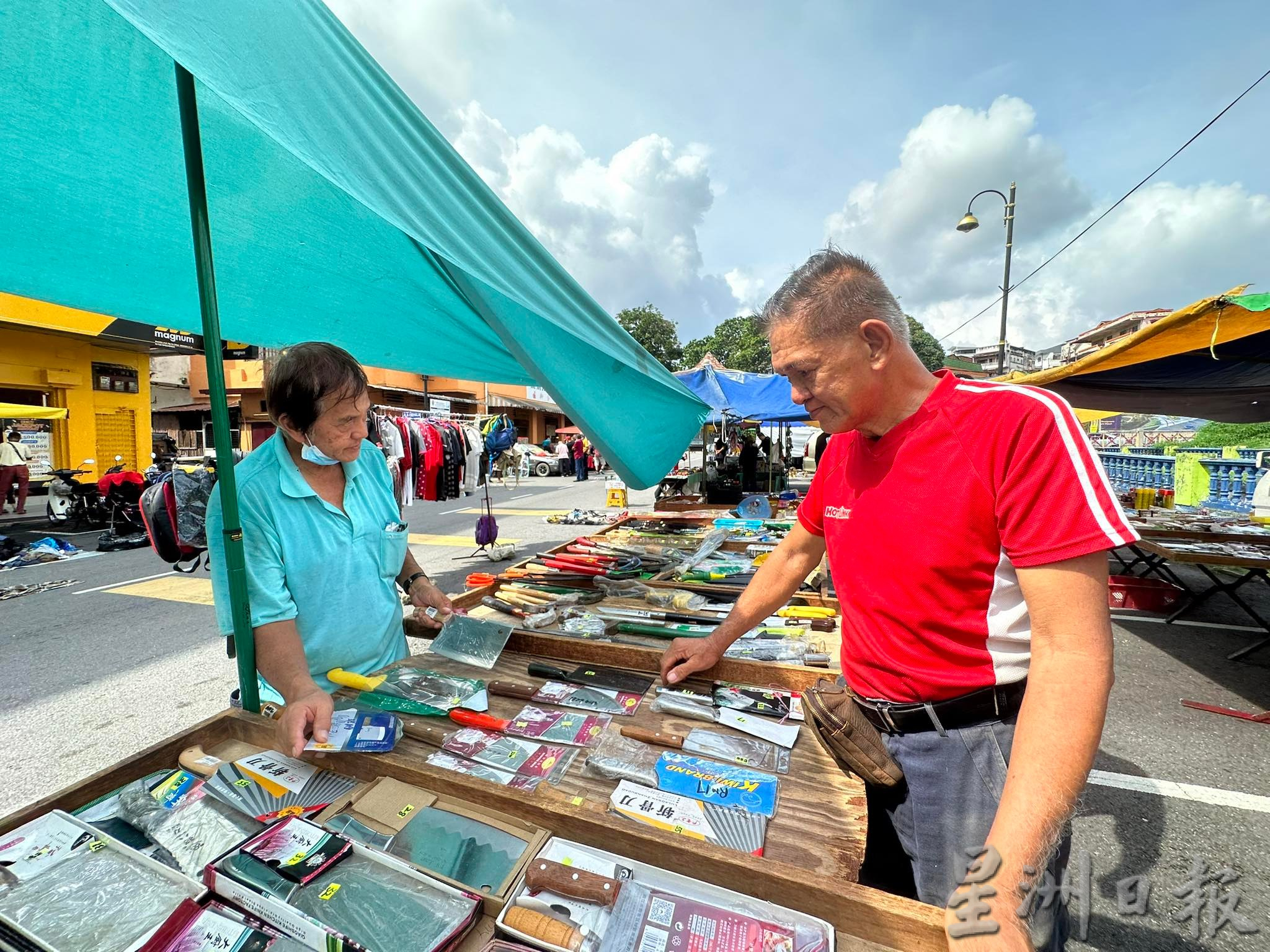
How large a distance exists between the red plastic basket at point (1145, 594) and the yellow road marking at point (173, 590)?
30.2 feet

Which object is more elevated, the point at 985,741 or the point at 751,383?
the point at 751,383

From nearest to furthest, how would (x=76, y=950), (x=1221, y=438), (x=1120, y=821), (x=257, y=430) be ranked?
(x=76, y=950)
(x=1120, y=821)
(x=1221, y=438)
(x=257, y=430)

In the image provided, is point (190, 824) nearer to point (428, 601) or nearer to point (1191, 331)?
point (428, 601)

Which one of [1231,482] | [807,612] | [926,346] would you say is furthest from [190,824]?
[926,346]

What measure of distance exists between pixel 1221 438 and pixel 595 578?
73.2ft

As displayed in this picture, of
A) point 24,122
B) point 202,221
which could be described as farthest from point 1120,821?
point 24,122

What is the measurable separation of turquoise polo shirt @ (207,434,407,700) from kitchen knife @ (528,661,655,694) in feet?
1.66

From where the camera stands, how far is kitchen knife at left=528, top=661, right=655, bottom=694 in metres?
1.60

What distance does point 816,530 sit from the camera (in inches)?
58.9

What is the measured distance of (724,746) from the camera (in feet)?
4.20

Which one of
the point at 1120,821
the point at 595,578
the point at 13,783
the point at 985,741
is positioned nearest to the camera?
the point at 985,741

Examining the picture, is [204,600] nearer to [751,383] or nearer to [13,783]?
[13,783]

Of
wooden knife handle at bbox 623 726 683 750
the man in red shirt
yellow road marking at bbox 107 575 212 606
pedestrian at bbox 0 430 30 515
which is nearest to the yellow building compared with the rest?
pedestrian at bbox 0 430 30 515

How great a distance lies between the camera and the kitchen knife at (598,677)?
1.60 m
